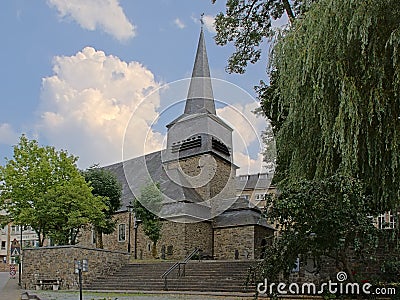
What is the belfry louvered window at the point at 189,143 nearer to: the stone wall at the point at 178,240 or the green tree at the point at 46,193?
the stone wall at the point at 178,240

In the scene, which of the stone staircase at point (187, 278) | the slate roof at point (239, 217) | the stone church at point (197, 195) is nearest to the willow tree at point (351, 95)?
the stone staircase at point (187, 278)

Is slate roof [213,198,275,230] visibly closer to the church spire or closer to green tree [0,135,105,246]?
the church spire

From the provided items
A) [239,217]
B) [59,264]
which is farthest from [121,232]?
[59,264]

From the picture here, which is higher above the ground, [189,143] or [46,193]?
[189,143]

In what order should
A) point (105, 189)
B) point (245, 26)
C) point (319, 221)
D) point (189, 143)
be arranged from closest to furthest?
1. point (319, 221)
2. point (245, 26)
3. point (105, 189)
4. point (189, 143)

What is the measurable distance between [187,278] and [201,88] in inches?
826

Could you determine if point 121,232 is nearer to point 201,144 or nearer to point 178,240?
point 178,240

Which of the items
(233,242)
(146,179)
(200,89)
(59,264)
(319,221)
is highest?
(200,89)

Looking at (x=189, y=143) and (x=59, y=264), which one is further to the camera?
(x=189, y=143)

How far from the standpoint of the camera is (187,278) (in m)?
20.0

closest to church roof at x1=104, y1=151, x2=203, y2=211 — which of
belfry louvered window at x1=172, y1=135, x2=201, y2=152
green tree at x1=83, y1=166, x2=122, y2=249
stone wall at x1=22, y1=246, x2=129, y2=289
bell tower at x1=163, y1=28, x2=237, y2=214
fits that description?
bell tower at x1=163, y1=28, x2=237, y2=214

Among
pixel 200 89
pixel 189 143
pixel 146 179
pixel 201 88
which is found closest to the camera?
pixel 146 179

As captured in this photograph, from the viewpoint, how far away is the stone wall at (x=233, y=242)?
32.6 metres

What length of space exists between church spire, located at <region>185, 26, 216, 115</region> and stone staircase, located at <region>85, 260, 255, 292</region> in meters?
15.2
